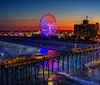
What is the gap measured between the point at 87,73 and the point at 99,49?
17663 mm

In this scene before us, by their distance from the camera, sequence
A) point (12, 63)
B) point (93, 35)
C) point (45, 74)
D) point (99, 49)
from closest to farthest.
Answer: point (12, 63), point (45, 74), point (99, 49), point (93, 35)

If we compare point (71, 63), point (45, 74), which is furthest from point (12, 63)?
point (71, 63)

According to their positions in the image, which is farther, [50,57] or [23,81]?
[50,57]

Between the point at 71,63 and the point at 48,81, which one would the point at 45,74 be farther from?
the point at 71,63

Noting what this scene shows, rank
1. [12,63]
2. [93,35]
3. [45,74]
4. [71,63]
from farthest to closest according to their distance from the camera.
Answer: [93,35] → [71,63] → [45,74] → [12,63]

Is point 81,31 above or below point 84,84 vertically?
above

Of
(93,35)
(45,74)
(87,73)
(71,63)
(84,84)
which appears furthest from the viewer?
(93,35)

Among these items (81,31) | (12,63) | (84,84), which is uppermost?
(81,31)

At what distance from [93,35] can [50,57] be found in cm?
6948

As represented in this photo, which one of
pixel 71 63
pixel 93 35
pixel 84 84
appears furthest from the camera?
pixel 93 35

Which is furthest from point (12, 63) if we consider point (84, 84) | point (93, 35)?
point (93, 35)

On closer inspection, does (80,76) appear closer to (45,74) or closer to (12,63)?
(45,74)

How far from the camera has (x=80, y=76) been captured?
99.3ft

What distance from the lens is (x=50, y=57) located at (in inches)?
1251
